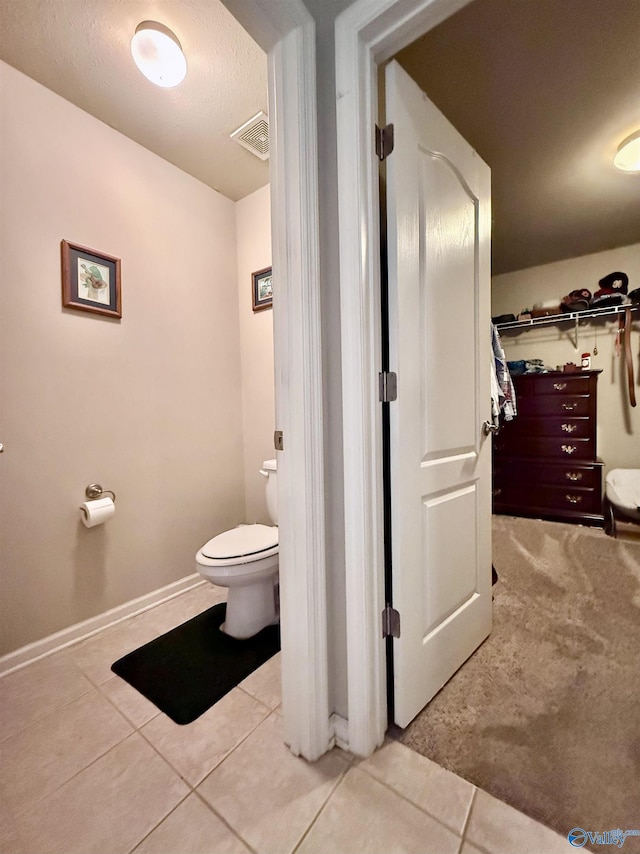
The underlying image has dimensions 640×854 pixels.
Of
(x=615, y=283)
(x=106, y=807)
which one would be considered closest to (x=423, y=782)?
(x=106, y=807)

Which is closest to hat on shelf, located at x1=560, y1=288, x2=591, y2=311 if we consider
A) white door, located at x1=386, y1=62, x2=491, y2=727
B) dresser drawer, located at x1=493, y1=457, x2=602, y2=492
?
dresser drawer, located at x1=493, y1=457, x2=602, y2=492

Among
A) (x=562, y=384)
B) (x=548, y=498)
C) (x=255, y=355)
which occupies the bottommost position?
(x=548, y=498)

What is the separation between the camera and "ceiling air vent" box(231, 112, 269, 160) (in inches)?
67.0

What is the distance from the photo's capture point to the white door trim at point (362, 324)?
37.2 inches

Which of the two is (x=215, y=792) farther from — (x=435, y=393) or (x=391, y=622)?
(x=435, y=393)

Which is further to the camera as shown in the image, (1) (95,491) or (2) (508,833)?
(1) (95,491)

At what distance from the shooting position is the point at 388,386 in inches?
41.2

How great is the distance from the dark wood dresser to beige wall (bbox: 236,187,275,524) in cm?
221

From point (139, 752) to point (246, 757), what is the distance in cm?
33

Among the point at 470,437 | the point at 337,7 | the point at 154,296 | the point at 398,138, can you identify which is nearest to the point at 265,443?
the point at 154,296

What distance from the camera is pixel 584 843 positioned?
81cm

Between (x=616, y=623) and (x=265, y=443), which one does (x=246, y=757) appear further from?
(x=616, y=623)

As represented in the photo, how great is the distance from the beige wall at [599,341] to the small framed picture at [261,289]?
2.72 meters

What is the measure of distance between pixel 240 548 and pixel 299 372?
980 mm
